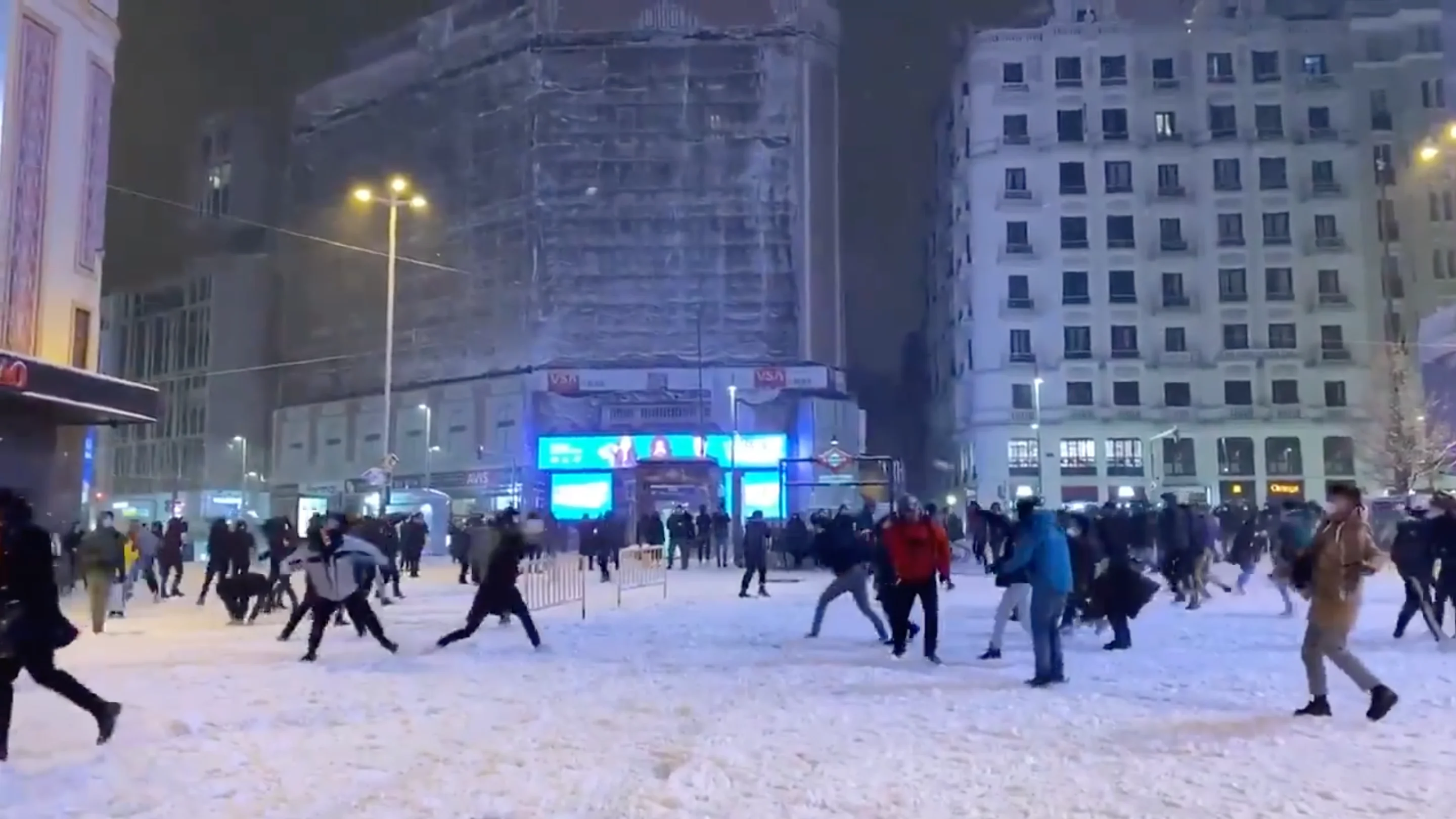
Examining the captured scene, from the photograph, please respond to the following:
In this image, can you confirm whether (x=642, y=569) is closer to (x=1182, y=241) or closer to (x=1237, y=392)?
(x=1237, y=392)

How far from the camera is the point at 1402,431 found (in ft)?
170

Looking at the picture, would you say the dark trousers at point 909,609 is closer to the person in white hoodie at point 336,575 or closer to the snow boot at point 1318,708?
the snow boot at point 1318,708

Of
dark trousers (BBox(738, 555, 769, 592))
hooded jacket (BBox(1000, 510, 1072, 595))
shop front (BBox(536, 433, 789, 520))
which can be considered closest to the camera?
hooded jacket (BBox(1000, 510, 1072, 595))

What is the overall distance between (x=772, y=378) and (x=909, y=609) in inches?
1956

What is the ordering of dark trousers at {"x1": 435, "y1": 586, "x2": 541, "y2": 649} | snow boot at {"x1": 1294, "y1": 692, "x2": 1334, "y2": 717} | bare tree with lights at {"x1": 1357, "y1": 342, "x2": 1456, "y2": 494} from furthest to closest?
bare tree with lights at {"x1": 1357, "y1": 342, "x2": 1456, "y2": 494} → dark trousers at {"x1": 435, "y1": 586, "x2": 541, "y2": 649} → snow boot at {"x1": 1294, "y1": 692, "x2": 1334, "y2": 717}

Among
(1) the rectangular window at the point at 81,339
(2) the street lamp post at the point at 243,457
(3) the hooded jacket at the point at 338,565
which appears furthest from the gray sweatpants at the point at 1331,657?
(2) the street lamp post at the point at 243,457

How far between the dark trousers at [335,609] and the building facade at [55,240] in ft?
39.5

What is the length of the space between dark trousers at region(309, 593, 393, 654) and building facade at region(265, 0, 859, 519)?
1814 inches

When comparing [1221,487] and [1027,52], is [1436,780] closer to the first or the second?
[1221,487]

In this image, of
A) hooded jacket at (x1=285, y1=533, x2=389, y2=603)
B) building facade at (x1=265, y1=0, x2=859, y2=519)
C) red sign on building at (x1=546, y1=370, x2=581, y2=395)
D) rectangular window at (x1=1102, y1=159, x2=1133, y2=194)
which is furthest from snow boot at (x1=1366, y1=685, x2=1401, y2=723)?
rectangular window at (x1=1102, y1=159, x2=1133, y2=194)

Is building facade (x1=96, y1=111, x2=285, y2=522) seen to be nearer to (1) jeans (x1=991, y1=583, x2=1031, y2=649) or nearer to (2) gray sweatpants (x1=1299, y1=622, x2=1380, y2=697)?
(1) jeans (x1=991, y1=583, x2=1031, y2=649)

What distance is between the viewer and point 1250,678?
10781 millimetres

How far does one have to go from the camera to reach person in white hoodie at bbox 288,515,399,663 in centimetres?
1267

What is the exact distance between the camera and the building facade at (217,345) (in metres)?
91.6
